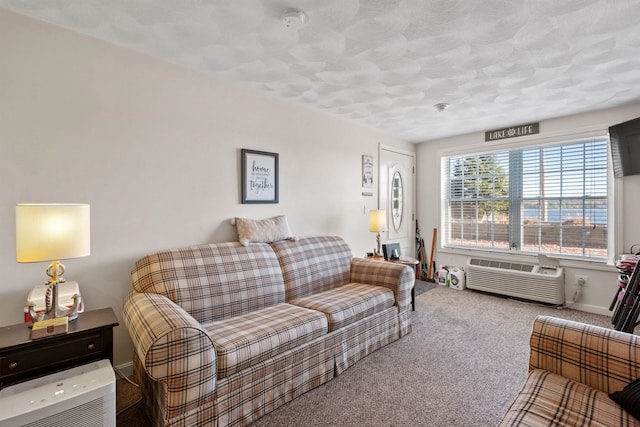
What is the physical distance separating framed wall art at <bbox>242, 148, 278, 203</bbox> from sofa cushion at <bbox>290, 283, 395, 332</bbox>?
105cm

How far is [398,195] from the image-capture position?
494cm

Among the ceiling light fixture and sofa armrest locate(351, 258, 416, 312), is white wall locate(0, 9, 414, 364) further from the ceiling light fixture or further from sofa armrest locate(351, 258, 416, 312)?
the ceiling light fixture

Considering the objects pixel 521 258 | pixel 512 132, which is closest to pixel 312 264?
pixel 521 258

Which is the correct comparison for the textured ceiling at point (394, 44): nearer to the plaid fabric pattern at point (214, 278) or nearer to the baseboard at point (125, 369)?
the plaid fabric pattern at point (214, 278)

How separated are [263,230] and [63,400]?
1.76 metres

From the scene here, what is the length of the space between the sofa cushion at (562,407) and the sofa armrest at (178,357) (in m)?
1.33

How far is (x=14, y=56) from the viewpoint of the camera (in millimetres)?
1827

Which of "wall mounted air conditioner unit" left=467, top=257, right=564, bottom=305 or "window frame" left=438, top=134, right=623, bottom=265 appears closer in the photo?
"window frame" left=438, top=134, right=623, bottom=265

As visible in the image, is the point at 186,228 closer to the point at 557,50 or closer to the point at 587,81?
the point at 557,50

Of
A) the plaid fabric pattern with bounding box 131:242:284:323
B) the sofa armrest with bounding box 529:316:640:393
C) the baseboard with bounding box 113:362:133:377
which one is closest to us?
the sofa armrest with bounding box 529:316:640:393

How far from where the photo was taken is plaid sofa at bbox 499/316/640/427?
119 centimetres

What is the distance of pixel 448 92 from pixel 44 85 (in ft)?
10.5

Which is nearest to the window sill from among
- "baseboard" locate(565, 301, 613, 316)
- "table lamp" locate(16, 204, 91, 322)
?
"baseboard" locate(565, 301, 613, 316)

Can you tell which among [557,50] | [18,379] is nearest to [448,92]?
[557,50]
